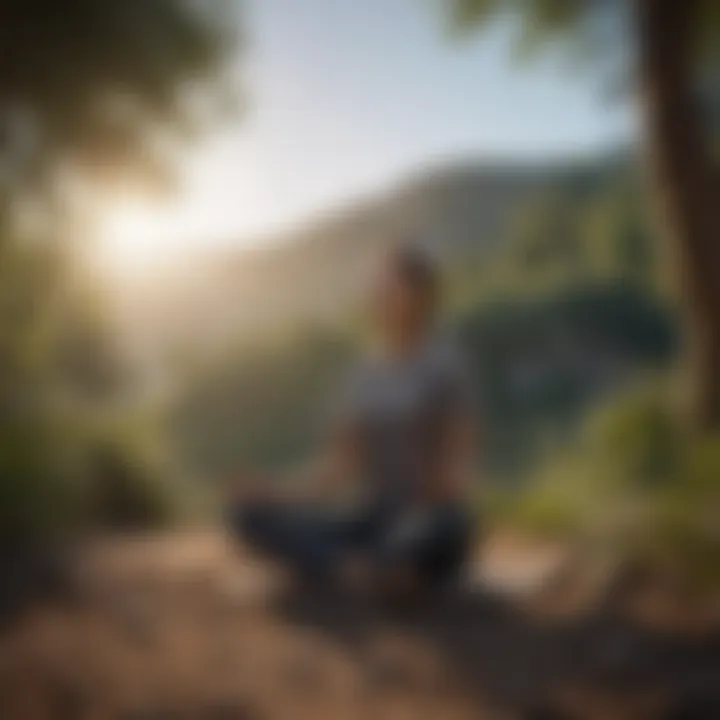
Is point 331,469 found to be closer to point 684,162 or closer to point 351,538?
point 351,538

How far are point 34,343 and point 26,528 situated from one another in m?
0.18

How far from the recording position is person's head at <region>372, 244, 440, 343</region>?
1.07 m

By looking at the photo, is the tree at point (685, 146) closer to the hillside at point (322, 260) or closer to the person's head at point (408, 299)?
the hillside at point (322, 260)

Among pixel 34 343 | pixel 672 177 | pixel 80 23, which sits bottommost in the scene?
pixel 34 343

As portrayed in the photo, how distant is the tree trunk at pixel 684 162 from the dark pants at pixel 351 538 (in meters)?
0.30

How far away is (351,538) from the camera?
3.44ft

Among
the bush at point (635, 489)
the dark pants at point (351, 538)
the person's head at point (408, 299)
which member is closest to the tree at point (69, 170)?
the dark pants at point (351, 538)

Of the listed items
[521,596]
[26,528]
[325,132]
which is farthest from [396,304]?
[26,528]

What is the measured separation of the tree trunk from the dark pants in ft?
1.00

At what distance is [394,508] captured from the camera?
1.05 meters

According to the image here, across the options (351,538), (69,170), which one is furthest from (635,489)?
(69,170)

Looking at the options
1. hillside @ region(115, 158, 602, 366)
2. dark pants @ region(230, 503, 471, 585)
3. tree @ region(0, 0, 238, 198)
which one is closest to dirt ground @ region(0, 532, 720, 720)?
dark pants @ region(230, 503, 471, 585)

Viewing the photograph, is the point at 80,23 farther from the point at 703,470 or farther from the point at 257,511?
the point at 703,470

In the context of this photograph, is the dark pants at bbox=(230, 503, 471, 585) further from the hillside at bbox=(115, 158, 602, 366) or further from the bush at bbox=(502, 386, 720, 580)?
the hillside at bbox=(115, 158, 602, 366)
